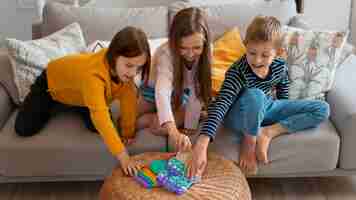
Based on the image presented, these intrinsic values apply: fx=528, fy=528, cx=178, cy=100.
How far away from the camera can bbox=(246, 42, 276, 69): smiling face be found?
1988mm

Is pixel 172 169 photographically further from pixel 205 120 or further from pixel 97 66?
pixel 97 66

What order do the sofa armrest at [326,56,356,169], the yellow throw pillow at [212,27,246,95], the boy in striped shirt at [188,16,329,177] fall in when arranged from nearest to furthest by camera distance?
the boy in striped shirt at [188,16,329,177]
the sofa armrest at [326,56,356,169]
the yellow throw pillow at [212,27,246,95]

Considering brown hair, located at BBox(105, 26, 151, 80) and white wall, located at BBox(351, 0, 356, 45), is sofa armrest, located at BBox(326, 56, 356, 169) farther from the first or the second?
white wall, located at BBox(351, 0, 356, 45)

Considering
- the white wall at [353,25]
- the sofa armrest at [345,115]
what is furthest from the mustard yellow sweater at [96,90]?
the white wall at [353,25]

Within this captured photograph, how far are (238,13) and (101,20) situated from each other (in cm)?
68

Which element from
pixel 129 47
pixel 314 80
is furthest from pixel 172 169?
pixel 314 80

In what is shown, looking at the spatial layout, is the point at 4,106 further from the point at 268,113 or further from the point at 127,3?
the point at 127,3

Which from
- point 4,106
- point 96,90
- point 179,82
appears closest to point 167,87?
point 179,82

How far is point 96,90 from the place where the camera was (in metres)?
2.00

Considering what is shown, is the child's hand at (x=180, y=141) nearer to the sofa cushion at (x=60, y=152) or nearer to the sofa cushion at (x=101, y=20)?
the sofa cushion at (x=60, y=152)

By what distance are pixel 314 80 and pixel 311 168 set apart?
1.29 feet

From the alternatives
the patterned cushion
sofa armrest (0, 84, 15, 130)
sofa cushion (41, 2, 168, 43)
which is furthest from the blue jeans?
sofa armrest (0, 84, 15, 130)

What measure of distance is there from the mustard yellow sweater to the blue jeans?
1.36 feet

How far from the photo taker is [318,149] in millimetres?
2131
